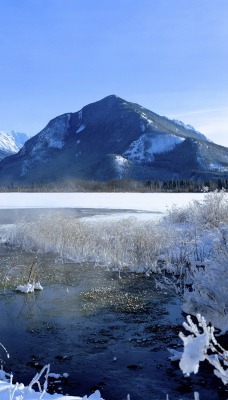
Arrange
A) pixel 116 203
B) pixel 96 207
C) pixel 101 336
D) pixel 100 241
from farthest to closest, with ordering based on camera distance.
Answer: pixel 116 203, pixel 96 207, pixel 100 241, pixel 101 336

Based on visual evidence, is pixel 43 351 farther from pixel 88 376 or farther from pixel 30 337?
pixel 88 376

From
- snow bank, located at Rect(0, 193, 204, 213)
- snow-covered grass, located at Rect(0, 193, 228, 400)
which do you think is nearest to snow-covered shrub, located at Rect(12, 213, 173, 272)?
snow-covered grass, located at Rect(0, 193, 228, 400)

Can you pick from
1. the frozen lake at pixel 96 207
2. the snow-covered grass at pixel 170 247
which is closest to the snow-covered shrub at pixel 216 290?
the snow-covered grass at pixel 170 247

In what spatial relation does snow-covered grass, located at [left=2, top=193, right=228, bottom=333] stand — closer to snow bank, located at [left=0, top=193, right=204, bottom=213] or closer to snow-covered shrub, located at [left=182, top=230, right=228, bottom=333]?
snow-covered shrub, located at [left=182, top=230, right=228, bottom=333]

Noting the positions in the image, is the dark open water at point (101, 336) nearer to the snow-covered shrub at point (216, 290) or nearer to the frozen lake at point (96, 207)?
the snow-covered shrub at point (216, 290)

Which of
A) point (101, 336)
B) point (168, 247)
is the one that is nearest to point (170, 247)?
point (168, 247)

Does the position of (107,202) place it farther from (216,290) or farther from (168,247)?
(216,290)

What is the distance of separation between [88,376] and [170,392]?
172 cm

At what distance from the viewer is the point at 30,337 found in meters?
10.7

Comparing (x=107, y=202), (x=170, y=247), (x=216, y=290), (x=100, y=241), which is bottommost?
(x=216, y=290)

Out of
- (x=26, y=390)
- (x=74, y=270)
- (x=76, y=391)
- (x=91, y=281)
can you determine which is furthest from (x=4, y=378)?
(x=74, y=270)

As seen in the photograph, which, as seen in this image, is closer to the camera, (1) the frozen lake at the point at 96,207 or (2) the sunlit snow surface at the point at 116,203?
(1) the frozen lake at the point at 96,207

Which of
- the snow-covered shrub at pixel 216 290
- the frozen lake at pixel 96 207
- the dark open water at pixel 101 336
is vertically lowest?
the dark open water at pixel 101 336

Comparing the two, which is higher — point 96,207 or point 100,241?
point 96,207
